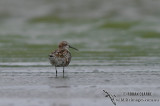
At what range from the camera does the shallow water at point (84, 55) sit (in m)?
12.2

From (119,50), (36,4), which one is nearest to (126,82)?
(119,50)

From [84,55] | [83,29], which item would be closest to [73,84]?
[84,55]

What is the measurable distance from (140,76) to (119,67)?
2195 mm

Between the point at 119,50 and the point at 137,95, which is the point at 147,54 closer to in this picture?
the point at 119,50

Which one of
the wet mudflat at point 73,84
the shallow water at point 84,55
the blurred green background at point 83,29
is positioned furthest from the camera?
the blurred green background at point 83,29

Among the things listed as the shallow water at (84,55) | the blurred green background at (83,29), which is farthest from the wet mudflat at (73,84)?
the blurred green background at (83,29)

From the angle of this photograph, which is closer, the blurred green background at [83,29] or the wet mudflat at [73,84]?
the wet mudflat at [73,84]

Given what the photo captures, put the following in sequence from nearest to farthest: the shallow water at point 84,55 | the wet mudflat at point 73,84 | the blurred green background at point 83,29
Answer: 1. the wet mudflat at point 73,84
2. the shallow water at point 84,55
3. the blurred green background at point 83,29

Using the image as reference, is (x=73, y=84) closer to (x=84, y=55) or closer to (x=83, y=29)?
(x=84, y=55)

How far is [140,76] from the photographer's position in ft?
49.3

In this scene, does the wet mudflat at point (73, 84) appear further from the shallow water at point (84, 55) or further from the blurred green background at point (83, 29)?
the blurred green background at point (83, 29)

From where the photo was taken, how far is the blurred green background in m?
22.1

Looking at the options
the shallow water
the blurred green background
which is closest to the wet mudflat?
the shallow water

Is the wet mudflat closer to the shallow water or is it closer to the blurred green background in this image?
the shallow water
